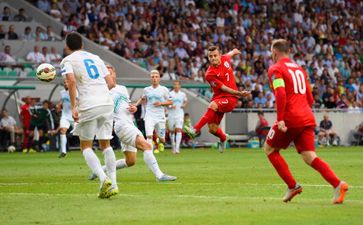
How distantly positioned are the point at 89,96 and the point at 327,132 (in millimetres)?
28863

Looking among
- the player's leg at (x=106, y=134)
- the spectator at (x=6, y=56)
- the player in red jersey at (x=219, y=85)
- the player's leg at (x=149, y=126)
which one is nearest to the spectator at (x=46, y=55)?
the spectator at (x=6, y=56)

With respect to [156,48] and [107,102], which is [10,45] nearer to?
[156,48]

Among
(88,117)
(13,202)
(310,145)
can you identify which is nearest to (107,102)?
(88,117)

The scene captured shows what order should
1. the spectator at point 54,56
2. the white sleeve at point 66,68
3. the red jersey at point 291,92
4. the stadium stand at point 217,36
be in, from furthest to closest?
the stadium stand at point 217,36 → the spectator at point 54,56 → the white sleeve at point 66,68 → the red jersey at point 291,92

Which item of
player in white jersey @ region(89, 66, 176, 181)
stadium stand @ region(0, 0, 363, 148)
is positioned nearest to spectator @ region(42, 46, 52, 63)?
stadium stand @ region(0, 0, 363, 148)

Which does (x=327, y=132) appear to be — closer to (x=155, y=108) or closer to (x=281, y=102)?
(x=155, y=108)

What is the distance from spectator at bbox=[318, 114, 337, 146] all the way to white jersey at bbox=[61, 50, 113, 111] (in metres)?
28.3

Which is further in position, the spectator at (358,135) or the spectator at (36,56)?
the spectator at (358,135)

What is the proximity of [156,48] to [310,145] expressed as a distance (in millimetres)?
30822

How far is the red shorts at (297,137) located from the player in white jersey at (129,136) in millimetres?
4400

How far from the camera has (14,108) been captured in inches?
1543

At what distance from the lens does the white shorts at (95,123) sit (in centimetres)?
1545

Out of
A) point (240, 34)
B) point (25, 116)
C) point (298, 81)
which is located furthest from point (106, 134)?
point (240, 34)

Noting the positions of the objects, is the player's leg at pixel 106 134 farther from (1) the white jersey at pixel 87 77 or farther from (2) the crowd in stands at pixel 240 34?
(2) the crowd in stands at pixel 240 34
